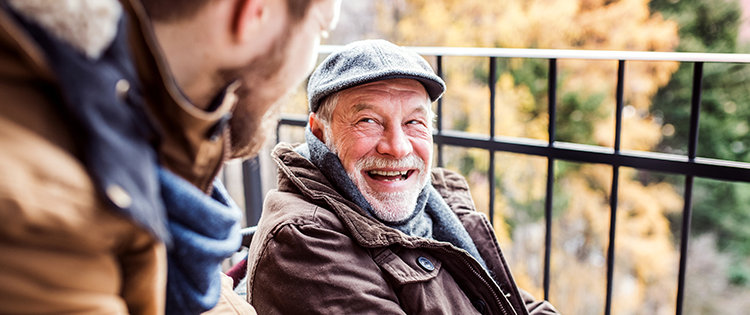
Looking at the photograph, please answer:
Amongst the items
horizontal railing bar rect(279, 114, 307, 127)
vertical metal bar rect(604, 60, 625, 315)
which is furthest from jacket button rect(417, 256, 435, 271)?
horizontal railing bar rect(279, 114, 307, 127)

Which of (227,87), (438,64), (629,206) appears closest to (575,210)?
(629,206)

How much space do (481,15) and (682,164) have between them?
8.49 metres

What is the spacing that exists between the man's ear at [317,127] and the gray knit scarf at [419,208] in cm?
2

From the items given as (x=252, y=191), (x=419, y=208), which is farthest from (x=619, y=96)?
(x=252, y=191)

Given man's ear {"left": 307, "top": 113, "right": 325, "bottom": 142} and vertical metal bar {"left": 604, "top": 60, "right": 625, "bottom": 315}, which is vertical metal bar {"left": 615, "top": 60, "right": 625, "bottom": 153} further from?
man's ear {"left": 307, "top": 113, "right": 325, "bottom": 142}

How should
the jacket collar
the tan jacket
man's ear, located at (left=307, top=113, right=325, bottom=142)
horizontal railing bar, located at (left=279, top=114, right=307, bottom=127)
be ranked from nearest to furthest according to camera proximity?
1. the tan jacket
2. the jacket collar
3. man's ear, located at (left=307, top=113, right=325, bottom=142)
4. horizontal railing bar, located at (left=279, top=114, right=307, bottom=127)

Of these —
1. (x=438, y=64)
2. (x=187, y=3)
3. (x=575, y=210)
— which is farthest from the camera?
(x=575, y=210)

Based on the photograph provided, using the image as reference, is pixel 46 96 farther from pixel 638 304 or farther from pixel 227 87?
pixel 638 304

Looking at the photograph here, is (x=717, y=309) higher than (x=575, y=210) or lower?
lower

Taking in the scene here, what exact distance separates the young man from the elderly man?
579mm

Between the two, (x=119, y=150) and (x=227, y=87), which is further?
(x=227, y=87)

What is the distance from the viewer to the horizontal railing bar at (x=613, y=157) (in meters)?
1.72

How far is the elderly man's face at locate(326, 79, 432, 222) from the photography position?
1.71 m

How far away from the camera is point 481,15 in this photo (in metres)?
9.74
